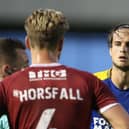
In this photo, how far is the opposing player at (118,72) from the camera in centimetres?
622

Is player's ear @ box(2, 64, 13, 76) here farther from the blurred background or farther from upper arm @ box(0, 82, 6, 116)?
the blurred background

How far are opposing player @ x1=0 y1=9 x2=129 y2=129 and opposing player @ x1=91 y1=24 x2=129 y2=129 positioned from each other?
1.80 m

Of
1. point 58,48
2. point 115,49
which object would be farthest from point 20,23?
point 58,48

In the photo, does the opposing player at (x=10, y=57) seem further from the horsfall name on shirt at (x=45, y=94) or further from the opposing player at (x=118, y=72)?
the opposing player at (x=118, y=72)

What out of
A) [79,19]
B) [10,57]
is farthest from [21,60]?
[79,19]

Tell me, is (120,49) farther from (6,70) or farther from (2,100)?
(2,100)

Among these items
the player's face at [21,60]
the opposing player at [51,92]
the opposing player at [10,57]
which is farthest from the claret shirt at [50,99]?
the player's face at [21,60]

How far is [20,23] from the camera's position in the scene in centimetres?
1331

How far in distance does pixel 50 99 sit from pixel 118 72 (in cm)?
213

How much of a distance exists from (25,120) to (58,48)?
1.32 ft

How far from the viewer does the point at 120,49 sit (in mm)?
6363

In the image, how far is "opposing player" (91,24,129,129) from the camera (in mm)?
6219

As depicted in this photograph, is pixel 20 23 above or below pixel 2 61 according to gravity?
below

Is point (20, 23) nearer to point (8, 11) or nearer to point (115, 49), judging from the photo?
point (8, 11)
